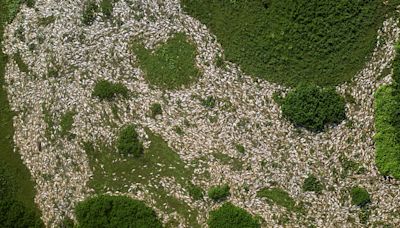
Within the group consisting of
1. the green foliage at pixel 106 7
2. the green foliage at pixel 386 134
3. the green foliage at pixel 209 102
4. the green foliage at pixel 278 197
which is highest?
the green foliage at pixel 386 134

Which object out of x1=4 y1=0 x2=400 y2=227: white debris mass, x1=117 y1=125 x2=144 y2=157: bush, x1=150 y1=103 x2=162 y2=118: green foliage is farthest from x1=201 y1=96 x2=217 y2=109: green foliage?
x1=117 y1=125 x2=144 y2=157: bush

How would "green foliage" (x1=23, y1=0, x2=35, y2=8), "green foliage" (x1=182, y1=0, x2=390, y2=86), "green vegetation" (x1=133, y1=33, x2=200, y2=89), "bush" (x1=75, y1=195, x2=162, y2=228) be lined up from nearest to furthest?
"green foliage" (x1=182, y1=0, x2=390, y2=86)
"bush" (x1=75, y1=195, x2=162, y2=228)
"green vegetation" (x1=133, y1=33, x2=200, y2=89)
"green foliage" (x1=23, y1=0, x2=35, y2=8)

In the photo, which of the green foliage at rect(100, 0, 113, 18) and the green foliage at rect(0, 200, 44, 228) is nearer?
the green foliage at rect(0, 200, 44, 228)

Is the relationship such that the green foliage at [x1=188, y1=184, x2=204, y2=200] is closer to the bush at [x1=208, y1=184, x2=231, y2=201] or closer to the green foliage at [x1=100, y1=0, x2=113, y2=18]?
the bush at [x1=208, y1=184, x2=231, y2=201]

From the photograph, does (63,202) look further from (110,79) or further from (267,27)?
(267,27)

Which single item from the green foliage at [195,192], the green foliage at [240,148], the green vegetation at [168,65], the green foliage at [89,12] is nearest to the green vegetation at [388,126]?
Result: the green foliage at [240,148]

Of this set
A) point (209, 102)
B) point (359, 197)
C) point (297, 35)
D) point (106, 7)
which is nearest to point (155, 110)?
point (209, 102)

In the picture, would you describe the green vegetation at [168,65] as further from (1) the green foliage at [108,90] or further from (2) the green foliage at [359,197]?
(2) the green foliage at [359,197]

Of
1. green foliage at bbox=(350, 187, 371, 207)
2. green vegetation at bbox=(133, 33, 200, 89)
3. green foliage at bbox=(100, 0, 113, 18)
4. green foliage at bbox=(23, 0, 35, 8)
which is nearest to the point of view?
green foliage at bbox=(350, 187, 371, 207)
